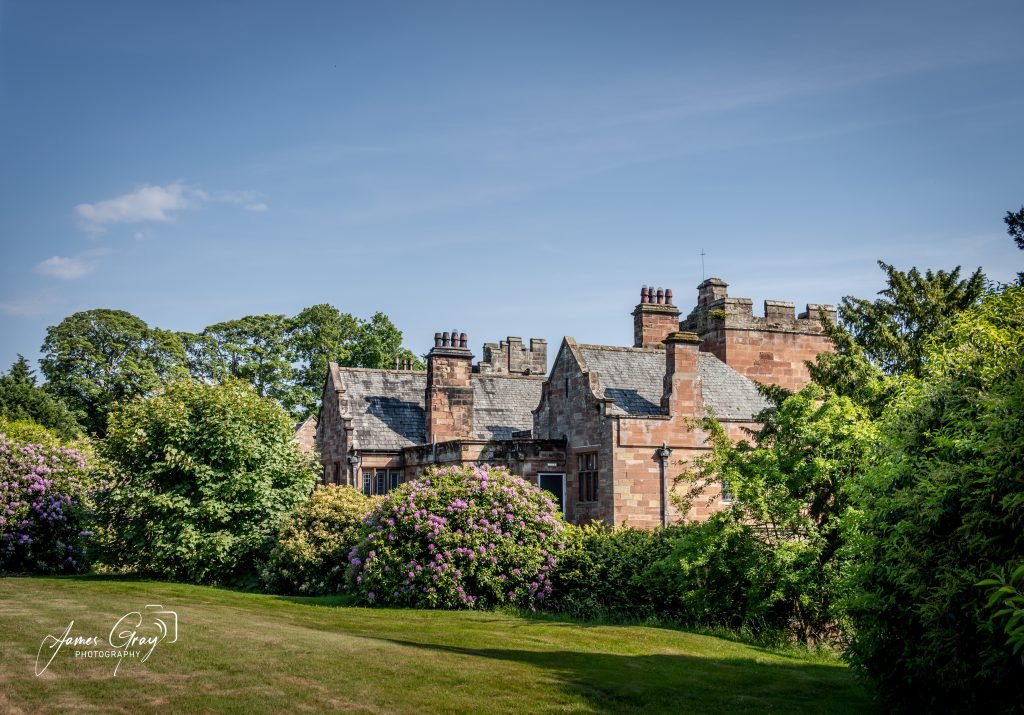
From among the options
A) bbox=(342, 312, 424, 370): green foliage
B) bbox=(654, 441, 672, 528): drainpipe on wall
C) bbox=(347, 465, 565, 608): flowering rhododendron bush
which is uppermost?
bbox=(342, 312, 424, 370): green foliage

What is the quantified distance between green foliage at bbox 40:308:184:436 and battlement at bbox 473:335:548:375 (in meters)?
22.2

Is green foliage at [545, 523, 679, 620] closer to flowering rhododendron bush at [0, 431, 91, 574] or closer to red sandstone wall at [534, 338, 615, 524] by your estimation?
red sandstone wall at [534, 338, 615, 524]

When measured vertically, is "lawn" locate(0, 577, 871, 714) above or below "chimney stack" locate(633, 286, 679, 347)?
below

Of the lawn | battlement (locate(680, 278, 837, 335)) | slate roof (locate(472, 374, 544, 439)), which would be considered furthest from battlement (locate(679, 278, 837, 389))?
the lawn

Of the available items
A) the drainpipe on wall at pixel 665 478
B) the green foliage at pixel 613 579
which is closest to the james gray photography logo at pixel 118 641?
the green foliage at pixel 613 579

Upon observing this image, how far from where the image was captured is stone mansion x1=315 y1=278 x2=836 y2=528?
31672mm

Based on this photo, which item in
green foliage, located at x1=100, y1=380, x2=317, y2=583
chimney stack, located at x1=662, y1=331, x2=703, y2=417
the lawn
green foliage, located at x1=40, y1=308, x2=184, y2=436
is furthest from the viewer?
green foliage, located at x1=40, y1=308, x2=184, y2=436

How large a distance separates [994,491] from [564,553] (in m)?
13.6

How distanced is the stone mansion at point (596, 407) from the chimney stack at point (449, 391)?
2.0 inches

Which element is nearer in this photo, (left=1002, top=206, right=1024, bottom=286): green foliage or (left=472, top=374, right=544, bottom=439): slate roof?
(left=1002, top=206, right=1024, bottom=286): green foliage

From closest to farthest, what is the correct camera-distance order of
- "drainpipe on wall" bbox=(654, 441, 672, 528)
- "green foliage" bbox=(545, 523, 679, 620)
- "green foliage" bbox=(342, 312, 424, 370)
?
"green foliage" bbox=(545, 523, 679, 620), "drainpipe on wall" bbox=(654, 441, 672, 528), "green foliage" bbox=(342, 312, 424, 370)

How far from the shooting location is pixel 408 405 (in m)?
42.6

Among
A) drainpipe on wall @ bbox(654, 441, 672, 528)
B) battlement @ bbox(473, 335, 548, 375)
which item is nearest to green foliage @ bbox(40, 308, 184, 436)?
battlement @ bbox(473, 335, 548, 375)

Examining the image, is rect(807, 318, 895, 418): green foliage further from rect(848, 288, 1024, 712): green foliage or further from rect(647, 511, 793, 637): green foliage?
rect(848, 288, 1024, 712): green foliage
